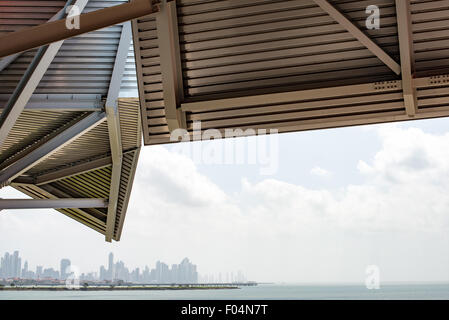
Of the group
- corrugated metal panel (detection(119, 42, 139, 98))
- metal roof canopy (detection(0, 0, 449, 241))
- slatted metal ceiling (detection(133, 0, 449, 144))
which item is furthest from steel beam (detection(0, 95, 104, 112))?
slatted metal ceiling (detection(133, 0, 449, 144))

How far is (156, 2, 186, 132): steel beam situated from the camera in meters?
8.02

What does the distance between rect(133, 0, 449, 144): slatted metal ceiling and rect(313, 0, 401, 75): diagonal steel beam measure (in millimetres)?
149

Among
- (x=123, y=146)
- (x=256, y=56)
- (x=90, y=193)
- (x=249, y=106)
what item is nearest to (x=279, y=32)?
(x=256, y=56)

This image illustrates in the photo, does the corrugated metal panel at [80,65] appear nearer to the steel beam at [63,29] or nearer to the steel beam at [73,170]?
the steel beam at [63,29]

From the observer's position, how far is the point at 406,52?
25.7ft

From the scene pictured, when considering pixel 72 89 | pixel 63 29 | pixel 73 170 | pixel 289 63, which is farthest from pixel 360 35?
pixel 73 170

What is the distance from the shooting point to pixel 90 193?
74.1ft

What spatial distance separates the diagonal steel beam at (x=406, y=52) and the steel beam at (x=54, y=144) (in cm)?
771

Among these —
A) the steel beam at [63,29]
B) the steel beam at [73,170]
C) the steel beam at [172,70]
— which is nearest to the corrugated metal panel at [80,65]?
the steel beam at [172,70]

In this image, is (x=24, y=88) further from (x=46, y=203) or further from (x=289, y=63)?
(x=46, y=203)

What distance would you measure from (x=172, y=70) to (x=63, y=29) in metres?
2.05

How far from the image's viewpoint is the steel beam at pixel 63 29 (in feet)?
21.1
